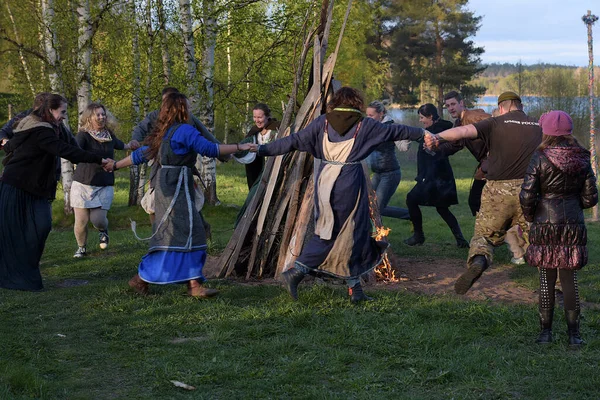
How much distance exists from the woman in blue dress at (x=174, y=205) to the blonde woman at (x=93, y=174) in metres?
2.65

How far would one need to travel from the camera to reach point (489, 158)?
7453mm

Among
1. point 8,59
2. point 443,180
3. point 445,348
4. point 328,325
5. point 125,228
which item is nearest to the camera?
point 445,348

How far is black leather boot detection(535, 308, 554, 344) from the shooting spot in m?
5.91

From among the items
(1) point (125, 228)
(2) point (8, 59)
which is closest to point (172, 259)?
(1) point (125, 228)

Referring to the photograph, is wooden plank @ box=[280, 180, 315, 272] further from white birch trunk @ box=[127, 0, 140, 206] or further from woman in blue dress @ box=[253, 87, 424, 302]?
white birch trunk @ box=[127, 0, 140, 206]

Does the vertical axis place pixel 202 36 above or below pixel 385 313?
above

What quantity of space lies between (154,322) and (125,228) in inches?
329

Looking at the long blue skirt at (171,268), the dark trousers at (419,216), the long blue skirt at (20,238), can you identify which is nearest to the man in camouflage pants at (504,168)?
the long blue skirt at (171,268)

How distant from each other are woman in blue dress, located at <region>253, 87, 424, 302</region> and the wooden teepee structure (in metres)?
1.04

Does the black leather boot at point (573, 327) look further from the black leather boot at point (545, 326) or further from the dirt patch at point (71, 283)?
the dirt patch at point (71, 283)

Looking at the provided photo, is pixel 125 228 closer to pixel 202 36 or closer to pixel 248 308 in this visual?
pixel 202 36

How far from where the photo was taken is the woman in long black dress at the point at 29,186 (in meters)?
8.27

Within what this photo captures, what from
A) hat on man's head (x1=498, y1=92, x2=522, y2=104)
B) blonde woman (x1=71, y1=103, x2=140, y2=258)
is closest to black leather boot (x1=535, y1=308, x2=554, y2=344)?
hat on man's head (x1=498, y1=92, x2=522, y2=104)

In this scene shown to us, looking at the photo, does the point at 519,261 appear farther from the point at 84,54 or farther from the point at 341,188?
the point at 84,54
